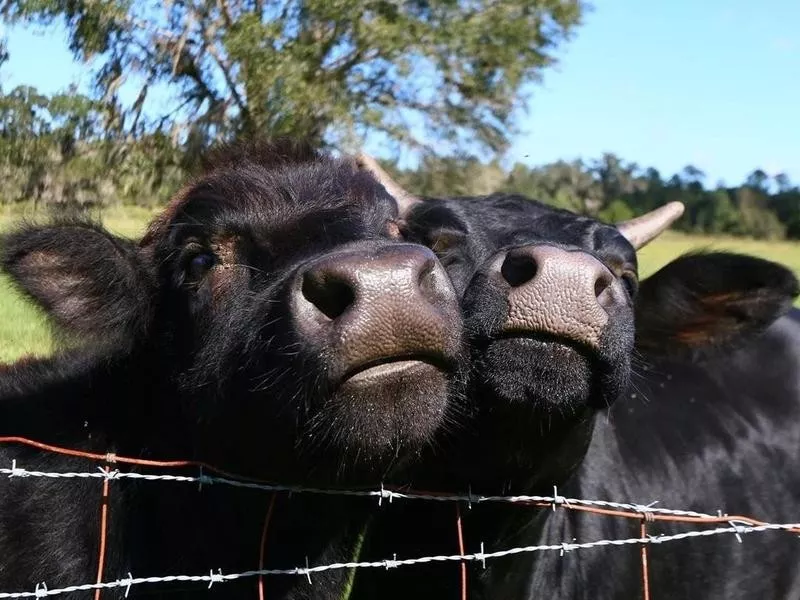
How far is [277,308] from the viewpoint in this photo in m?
2.65

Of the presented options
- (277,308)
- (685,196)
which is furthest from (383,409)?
(685,196)

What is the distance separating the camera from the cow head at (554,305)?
9.52 feet

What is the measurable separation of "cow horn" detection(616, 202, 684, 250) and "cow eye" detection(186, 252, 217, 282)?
2.73 metres

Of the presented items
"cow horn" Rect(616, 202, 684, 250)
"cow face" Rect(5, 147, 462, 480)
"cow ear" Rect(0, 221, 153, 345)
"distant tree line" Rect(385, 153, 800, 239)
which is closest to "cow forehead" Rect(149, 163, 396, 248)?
"cow face" Rect(5, 147, 462, 480)

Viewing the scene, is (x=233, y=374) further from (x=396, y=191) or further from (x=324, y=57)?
(x=324, y=57)

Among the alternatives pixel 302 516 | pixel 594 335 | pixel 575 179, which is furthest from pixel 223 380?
pixel 575 179

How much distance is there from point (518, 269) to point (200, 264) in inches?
41.0

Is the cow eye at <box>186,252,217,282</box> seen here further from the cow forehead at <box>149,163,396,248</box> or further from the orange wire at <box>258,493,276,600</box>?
the orange wire at <box>258,493,276,600</box>

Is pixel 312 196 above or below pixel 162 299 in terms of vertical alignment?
above

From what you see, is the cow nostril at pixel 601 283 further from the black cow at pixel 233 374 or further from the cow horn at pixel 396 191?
the cow horn at pixel 396 191

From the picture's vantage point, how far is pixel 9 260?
3.12m

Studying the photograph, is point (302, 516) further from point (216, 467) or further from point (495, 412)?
point (495, 412)

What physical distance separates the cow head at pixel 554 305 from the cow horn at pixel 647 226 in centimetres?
87

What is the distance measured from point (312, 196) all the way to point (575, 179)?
147ft
